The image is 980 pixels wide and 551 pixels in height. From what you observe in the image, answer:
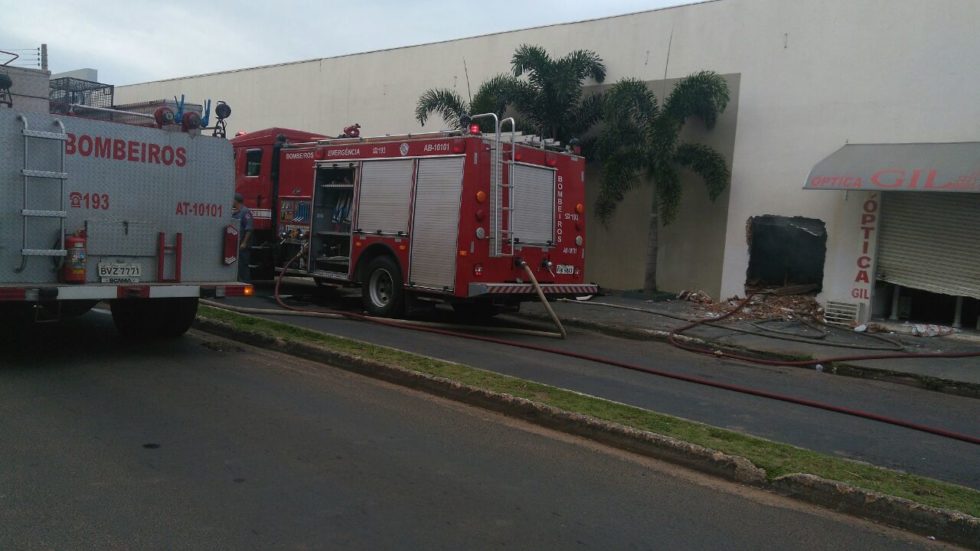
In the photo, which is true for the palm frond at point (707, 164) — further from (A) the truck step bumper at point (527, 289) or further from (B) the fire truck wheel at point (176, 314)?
(B) the fire truck wheel at point (176, 314)

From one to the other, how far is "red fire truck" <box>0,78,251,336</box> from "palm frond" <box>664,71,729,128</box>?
932 centimetres

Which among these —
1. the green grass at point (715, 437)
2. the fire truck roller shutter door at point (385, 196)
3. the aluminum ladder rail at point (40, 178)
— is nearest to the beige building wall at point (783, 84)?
the fire truck roller shutter door at point (385, 196)

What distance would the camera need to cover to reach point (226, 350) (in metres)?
9.39

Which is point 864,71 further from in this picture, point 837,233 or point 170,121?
point 170,121

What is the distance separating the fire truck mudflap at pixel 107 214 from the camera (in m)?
7.50

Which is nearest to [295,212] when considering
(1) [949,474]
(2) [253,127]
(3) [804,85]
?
(3) [804,85]

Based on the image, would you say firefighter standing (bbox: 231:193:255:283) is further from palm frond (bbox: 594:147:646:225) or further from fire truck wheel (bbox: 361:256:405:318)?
palm frond (bbox: 594:147:646:225)

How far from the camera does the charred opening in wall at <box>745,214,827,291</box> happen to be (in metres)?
14.6

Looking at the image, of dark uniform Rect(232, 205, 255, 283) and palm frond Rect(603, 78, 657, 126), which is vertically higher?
palm frond Rect(603, 78, 657, 126)

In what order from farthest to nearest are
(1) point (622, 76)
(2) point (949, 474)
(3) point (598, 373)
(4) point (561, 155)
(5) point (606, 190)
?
(1) point (622, 76), (5) point (606, 190), (4) point (561, 155), (3) point (598, 373), (2) point (949, 474)

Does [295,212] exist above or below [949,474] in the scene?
above

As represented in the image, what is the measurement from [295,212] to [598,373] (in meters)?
7.56

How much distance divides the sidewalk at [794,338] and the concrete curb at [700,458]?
5.58 meters

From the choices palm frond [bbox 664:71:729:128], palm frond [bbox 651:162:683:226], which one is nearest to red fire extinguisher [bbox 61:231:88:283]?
palm frond [bbox 651:162:683:226]
